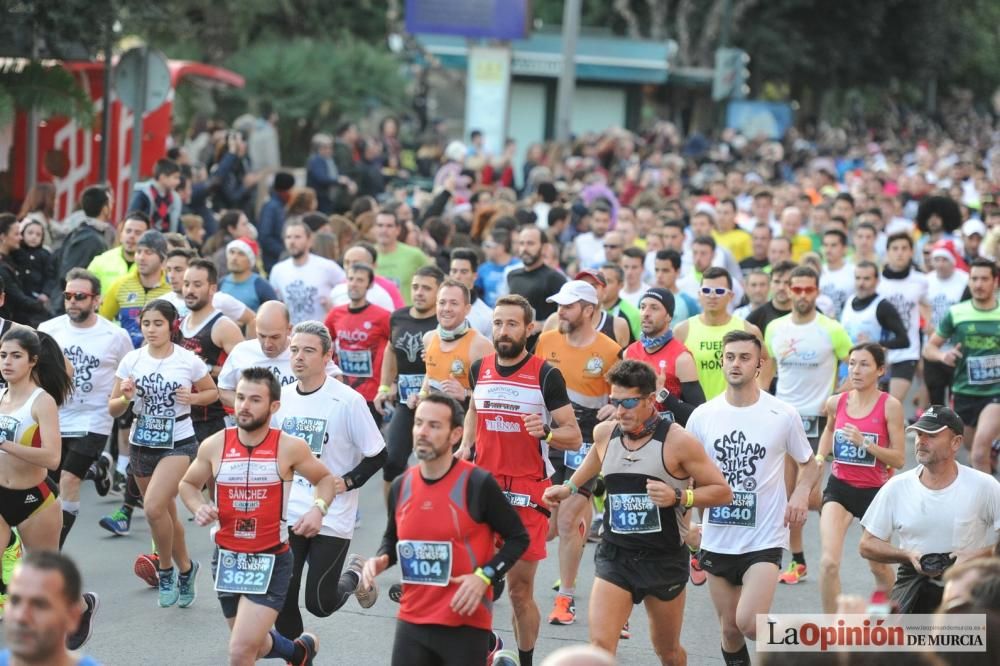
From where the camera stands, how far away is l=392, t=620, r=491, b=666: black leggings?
704cm

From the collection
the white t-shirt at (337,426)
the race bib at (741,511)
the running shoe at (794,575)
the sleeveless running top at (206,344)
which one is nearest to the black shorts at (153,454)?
the sleeveless running top at (206,344)

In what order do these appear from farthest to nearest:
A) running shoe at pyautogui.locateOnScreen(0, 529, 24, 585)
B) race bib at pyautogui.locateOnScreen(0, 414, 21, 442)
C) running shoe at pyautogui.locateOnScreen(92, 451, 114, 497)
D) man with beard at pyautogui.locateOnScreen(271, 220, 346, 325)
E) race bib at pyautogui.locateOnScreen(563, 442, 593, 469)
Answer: man with beard at pyautogui.locateOnScreen(271, 220, 346, 325)
running shoe at pyautogui.locateOnScreen(92, 451, 114, 497)
race bib at pyautogui.locateOnScreen(563, 442, 593, 469)
running shoe at pyautogui.locateOnScreen(0, 529, 24, 585)
race bib at pyautogui.locateOnScreen(0, 414, 21, 442)

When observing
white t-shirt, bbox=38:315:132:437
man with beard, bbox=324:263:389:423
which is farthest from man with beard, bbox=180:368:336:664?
man with beard, bbox=324:263:389:423

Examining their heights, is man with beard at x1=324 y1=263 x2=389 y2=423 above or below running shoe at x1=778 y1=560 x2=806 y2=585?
above

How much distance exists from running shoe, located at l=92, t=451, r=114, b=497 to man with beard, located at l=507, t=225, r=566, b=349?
3.43 meters

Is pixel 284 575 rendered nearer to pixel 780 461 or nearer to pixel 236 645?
pixel 236 645

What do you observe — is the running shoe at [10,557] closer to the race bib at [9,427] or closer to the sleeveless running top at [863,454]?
the race bib at [9,427]

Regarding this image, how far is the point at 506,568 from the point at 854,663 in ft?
5.82

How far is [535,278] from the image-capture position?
13391 millimetres

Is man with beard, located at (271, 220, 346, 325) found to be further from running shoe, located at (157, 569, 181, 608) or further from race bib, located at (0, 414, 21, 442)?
race bib, located at (0, 414, 21, 442)

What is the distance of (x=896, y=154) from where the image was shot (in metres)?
41.6

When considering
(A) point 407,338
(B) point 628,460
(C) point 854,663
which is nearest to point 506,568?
(B) point 628,460

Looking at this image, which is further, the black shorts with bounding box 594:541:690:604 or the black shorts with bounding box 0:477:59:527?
the black shorts with bounding box 0:477:59:527

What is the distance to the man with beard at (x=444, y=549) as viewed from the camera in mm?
7031
